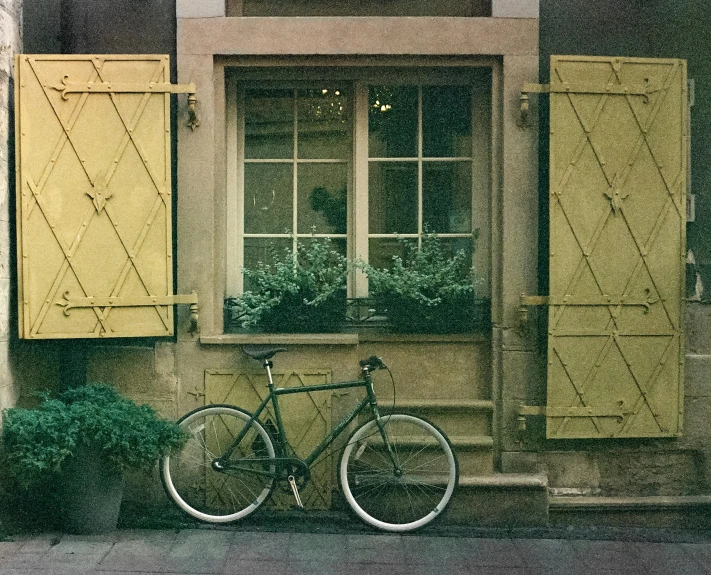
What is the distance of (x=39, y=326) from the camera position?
5410 millimetres

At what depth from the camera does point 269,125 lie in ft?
20.1

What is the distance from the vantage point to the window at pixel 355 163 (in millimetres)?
6062

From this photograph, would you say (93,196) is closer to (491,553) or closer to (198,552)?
(198,552)

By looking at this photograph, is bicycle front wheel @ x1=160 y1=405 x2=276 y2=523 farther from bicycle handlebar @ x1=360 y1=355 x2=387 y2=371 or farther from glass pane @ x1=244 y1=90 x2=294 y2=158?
glass pane @ x1=244 y1=90 x2=294 y2=158

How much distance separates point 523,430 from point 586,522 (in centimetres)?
78

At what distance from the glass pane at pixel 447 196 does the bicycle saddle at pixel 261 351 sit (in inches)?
58.8

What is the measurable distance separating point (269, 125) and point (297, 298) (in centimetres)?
135

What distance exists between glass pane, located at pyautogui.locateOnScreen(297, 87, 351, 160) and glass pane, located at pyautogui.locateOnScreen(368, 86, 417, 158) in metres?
0.19

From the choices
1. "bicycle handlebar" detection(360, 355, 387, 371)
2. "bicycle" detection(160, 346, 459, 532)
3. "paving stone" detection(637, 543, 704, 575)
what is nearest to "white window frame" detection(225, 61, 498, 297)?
"bicycle handlebar" detection(360, 355, 387, 371)

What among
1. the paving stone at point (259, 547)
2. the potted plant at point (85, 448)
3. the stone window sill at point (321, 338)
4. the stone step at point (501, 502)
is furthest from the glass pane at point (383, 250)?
the paving stone at point (259, 547)

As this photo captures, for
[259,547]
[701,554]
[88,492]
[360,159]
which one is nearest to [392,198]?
[360,159]

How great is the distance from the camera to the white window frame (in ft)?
19.7

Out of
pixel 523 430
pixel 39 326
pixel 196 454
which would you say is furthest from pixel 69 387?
pixel 523 430

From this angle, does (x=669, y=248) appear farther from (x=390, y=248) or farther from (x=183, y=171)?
(x=183, y=171)
